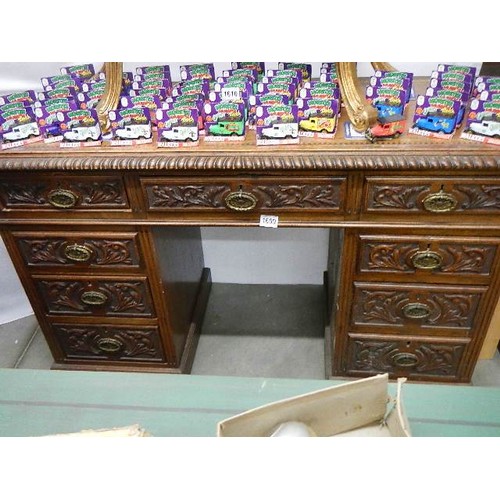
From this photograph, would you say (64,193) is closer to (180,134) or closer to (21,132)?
(21,132)

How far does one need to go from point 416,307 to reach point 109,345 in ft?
3.88

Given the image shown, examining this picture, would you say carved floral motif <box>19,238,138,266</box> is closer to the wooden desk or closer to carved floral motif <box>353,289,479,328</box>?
the wooden desk

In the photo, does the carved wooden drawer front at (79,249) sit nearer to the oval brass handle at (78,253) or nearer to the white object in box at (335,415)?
the oval brass handle at (78,253)

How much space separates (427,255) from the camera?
1.44 m

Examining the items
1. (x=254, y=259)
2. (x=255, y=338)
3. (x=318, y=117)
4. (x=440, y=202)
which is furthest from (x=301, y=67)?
(x=255, y=338)

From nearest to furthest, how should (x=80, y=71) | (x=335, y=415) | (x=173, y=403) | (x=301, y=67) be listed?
1. (x=335, y=415)
2. (x=173, y=403)
3. (x=301, y=67)
4. (x=80, y=71)

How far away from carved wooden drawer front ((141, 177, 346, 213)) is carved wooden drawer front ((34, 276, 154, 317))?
1.25ft

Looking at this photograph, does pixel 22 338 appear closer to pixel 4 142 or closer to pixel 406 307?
pixel 4 142

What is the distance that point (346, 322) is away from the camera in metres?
1.66

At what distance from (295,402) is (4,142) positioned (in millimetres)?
1212

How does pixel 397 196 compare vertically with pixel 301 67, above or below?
below

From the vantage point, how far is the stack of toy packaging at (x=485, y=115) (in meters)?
1.25

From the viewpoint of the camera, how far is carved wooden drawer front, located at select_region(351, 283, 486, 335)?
154 centimetres

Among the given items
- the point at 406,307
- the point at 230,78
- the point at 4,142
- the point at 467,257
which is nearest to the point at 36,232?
the point at 4,142
